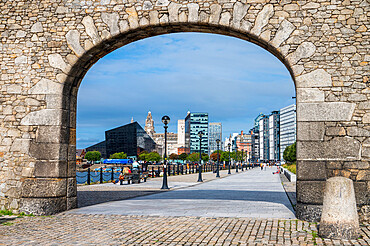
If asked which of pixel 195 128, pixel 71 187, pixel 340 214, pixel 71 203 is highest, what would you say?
pixel 195 128

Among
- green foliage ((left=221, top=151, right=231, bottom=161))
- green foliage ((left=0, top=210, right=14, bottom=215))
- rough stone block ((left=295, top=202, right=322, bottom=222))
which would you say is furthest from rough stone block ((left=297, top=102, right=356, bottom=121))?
green foliage ((left=221, top=151, right=231, bottom=161))

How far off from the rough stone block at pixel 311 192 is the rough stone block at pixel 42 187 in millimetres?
5387

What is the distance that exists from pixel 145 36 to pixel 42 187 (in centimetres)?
433

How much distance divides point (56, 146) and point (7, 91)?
74.0 inches

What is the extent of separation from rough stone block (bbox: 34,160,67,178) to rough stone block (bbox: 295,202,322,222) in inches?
214

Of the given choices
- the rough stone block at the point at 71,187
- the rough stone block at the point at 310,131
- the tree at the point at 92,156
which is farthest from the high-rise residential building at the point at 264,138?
the rough stone block at the point at 310,131

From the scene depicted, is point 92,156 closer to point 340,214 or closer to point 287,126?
point 287,126

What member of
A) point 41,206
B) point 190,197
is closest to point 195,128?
point 190,197

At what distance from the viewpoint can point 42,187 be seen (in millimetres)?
8844

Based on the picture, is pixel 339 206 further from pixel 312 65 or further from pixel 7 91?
pixel 7 91

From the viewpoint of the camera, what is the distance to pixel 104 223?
7.48m

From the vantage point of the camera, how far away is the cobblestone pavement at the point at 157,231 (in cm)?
596

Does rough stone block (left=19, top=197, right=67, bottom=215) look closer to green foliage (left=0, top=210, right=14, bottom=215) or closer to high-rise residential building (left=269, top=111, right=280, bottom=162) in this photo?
green foliage (left=0, top=210, right=14, bottom=215)

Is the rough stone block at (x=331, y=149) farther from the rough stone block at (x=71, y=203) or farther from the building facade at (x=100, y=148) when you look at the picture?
the building facade at (x=100, y=148)
